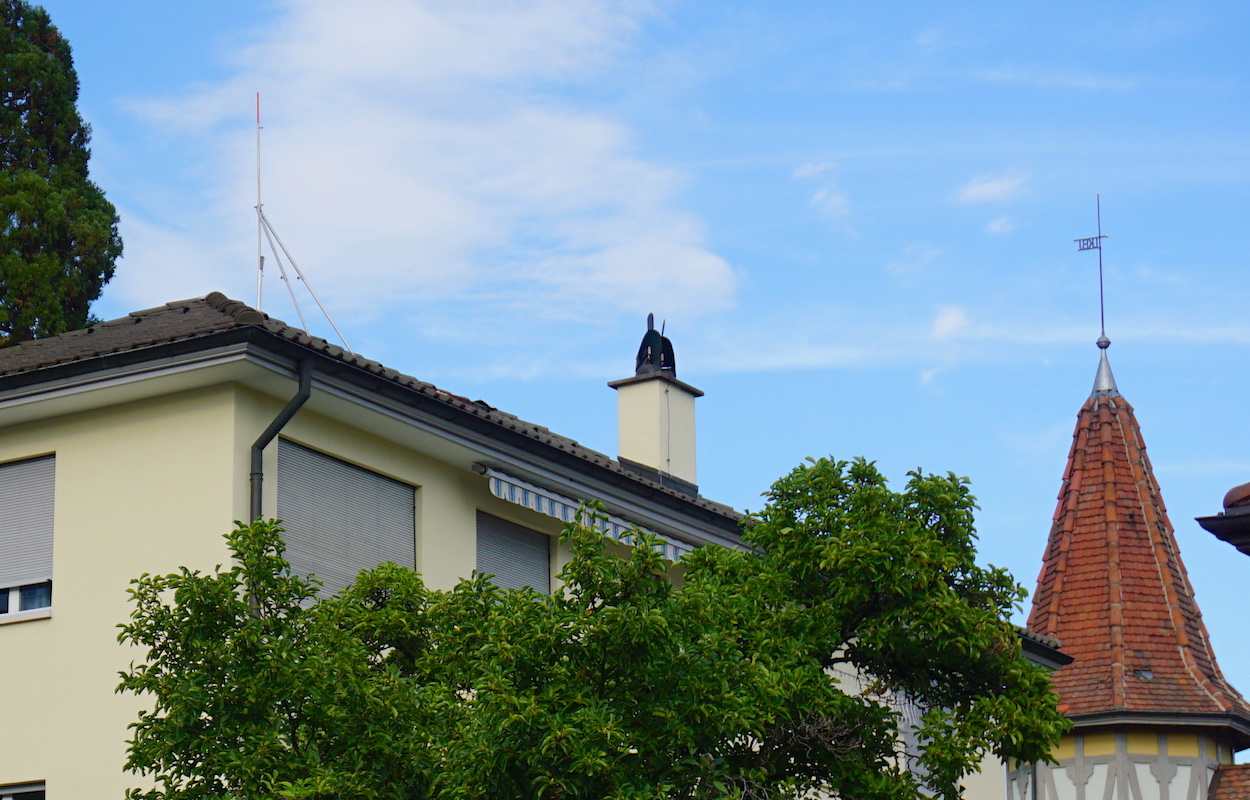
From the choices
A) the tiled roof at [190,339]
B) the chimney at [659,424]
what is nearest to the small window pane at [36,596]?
the tiled roof at [190,339]

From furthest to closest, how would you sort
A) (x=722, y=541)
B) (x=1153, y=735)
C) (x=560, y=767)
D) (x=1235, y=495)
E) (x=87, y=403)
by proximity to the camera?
(x=1153, y=735)
(x=722, y=541)
(x=87, y=403)
(x=1235, y=495)
(x=560, y=767)

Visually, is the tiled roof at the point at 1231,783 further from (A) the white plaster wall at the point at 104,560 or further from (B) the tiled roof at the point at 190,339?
(A) the white plaster wall at the point at 104,560

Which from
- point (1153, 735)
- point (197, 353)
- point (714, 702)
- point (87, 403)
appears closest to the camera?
point (714, 702)

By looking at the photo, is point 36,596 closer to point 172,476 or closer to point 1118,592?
point 172,476

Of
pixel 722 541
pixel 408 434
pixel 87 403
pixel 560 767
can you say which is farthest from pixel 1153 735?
pixel 560 767

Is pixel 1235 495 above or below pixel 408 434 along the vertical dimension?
below

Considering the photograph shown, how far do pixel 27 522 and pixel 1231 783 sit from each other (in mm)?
25932

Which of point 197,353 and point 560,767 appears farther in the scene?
point 197,353

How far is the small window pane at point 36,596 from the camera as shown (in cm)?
1634

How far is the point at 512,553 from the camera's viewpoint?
19000mm

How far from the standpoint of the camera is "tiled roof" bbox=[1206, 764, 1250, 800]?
3512cm

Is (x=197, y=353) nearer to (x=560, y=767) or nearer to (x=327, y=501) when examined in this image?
(x=327, y=501)

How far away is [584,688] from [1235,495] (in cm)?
498

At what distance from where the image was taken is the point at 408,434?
17.3 m
